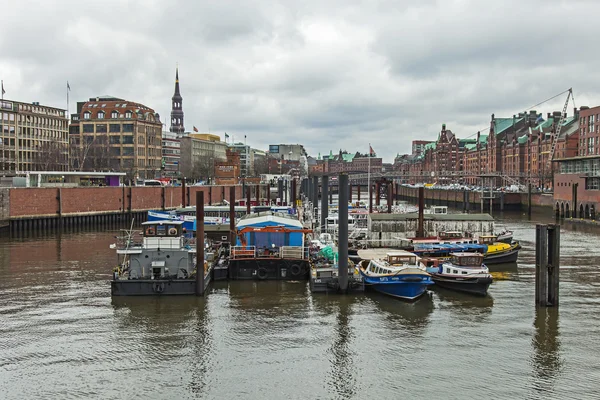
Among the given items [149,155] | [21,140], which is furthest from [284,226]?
[149,155]

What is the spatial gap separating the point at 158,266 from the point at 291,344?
12.4 meters

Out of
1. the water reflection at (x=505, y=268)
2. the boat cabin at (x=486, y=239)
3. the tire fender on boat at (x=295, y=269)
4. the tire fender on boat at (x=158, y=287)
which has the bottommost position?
the water reflection at (x=505, y=268)

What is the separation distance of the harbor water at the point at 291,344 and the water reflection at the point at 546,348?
0.08 meters

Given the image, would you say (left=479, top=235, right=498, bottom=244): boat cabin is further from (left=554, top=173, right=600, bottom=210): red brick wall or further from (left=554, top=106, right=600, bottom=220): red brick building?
(left=554, top=173, right=600, bottom=210): red brick wall

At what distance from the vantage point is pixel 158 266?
121 feet

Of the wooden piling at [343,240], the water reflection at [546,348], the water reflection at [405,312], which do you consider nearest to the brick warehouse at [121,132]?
the wooden piling at [343,240]

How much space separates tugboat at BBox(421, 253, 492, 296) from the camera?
37312mm

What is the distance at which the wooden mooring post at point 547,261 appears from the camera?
1284 inches

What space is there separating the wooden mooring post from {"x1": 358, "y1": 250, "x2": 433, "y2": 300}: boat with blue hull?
5.88 metres

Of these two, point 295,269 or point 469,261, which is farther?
point 295,269

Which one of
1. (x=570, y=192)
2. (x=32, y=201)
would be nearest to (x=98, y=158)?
(x=32, y=201)

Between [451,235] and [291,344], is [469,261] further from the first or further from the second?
[291,344]

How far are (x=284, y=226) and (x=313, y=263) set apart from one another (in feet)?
16.9

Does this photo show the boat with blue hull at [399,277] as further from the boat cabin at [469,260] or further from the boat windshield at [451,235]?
the boat windshield at [451,235]
